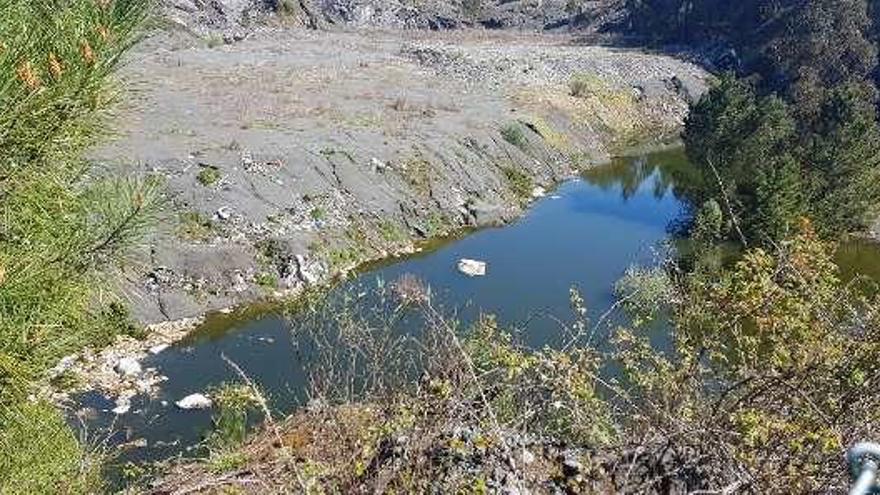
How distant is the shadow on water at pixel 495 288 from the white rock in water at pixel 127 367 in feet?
1.84

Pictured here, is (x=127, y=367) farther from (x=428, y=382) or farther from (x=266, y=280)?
(x=428, y=382)

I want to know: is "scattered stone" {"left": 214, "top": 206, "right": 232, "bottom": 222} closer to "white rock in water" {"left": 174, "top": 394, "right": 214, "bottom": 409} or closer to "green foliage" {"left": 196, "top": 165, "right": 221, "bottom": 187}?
"green foliage" {"left": 196, "top": 165, "right": 221, "bottom": 187}

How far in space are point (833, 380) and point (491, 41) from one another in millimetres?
83248

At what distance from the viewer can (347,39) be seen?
80.3 meters

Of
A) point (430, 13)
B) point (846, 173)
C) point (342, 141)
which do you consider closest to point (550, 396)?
point (846, 173)

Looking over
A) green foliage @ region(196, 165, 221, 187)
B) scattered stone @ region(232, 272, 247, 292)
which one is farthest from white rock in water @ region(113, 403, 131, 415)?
green foliage @ region(196, 165, 221, 187)

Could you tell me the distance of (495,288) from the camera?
101 ft

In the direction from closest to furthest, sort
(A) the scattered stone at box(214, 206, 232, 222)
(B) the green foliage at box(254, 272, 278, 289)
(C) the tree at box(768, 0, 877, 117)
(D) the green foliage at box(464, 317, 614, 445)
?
(D) the green foliage at box(464, 317, 614, 445) < (B) the green foliage at box(254, 272, 278, 289) < (A) the scattered stone at box(214, 206, 232, 222) < (C) the tree at box(768, 0, 877, 117)

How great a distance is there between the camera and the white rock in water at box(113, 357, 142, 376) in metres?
22.7

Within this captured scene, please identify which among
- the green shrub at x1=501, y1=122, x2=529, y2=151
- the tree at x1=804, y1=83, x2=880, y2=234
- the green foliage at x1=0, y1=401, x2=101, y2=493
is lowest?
the green shrub at x1=501, y1=122, x2=529, y2=151

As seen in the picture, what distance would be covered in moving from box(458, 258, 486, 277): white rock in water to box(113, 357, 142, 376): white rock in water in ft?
40.8

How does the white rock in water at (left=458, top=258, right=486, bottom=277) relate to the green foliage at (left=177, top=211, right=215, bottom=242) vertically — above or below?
below

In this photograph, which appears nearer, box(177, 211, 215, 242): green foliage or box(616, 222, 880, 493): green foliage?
box(616, 222, 880, 493): green foliage

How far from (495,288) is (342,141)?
1203cm
